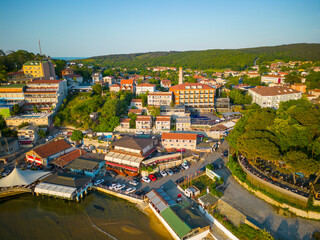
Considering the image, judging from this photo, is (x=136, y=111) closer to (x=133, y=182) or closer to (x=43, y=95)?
(x=133, y=182)

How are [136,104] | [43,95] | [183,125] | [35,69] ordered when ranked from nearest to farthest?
[183,125], [43,95], [136,104], [35,69]

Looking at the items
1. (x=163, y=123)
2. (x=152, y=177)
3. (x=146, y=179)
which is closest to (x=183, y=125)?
(x=163, y=123)

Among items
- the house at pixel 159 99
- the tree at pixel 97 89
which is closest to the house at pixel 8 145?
the tree at pixel 97 89

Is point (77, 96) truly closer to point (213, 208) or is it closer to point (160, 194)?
point (160, 194)

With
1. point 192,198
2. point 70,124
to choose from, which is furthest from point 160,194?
point 70,124

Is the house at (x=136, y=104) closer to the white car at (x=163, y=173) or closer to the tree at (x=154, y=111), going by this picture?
the tree at (x=154, y=111)

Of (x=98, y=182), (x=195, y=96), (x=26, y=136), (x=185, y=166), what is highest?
(x=195, y=96)

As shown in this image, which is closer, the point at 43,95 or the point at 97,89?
the point at 43,95
